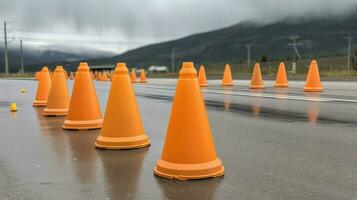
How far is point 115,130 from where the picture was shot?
609 centimetres

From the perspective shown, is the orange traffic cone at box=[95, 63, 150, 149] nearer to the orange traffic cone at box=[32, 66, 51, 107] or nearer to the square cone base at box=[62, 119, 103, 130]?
the square cone base at box=[62, 119, 103, 130]

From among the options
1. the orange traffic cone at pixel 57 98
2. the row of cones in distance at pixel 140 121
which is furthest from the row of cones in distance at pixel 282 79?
Answer: the row of cones in distance at pixel 140 121

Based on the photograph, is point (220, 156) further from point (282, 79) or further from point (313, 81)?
point (282, 79)

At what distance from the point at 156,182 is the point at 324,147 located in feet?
8.54

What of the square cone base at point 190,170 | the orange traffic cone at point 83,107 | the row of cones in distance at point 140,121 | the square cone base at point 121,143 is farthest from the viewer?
the orange traffic cone at point 83,107

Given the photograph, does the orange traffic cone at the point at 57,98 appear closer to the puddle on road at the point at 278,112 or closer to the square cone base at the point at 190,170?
the puddle on road at the point at 278,112

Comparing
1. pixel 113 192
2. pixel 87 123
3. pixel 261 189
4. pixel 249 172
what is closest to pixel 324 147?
pixel 249 172

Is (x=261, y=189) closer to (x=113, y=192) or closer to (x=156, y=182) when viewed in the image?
(x=156, y=182)

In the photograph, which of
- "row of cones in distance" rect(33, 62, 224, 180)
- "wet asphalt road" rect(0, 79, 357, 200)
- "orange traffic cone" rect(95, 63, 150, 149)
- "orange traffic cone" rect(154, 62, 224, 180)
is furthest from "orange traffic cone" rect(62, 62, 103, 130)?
"orange traffic cone" rect(154, 62, 224, 180)

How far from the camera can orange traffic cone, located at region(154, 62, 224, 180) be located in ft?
15.0

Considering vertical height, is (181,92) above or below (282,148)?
above

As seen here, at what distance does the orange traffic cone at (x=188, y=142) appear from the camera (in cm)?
457

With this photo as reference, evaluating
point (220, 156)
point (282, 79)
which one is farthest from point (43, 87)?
point (282, 79)

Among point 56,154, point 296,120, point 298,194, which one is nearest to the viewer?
point 298,194
